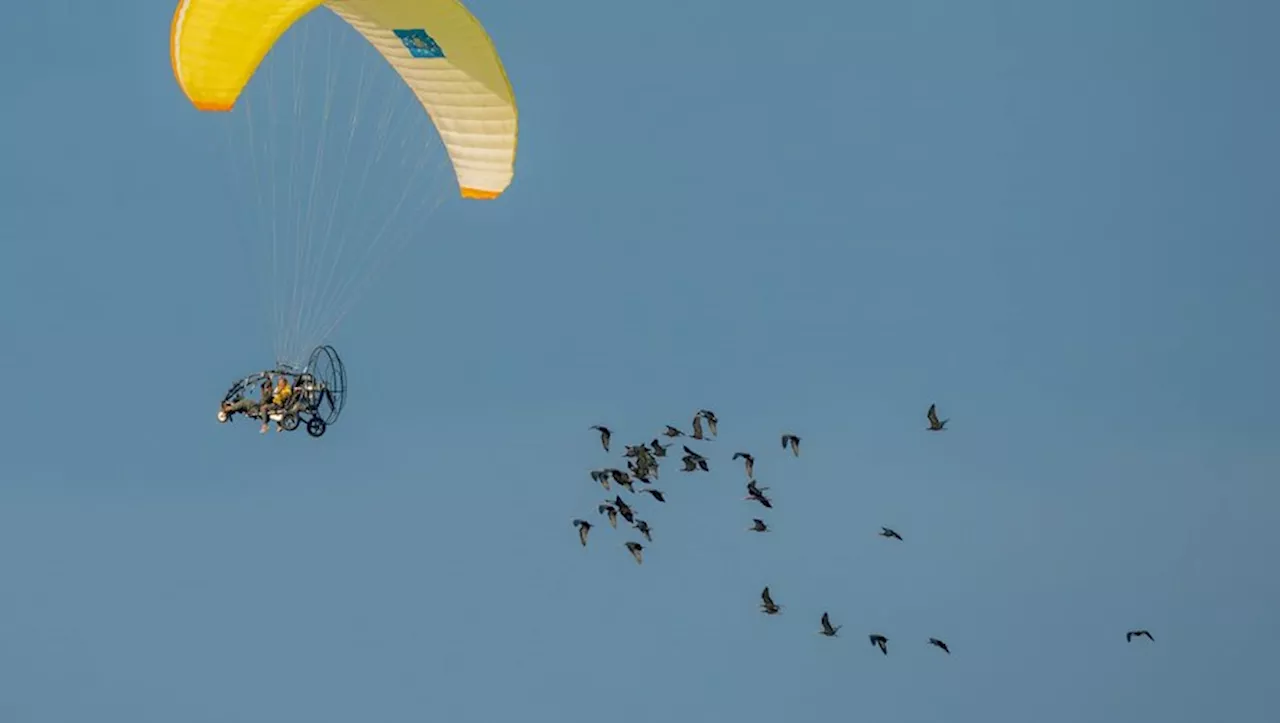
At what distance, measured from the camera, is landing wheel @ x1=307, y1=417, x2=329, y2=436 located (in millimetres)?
83562

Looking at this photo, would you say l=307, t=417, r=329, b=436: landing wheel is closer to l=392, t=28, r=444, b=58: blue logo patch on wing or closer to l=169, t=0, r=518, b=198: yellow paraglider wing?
l=169, t=0, r=518, b=198: yellow paraglider wing

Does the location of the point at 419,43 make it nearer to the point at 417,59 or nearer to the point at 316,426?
the point at 417,59

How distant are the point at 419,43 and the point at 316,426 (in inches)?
362

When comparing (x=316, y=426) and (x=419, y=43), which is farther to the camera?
(x=419, y=43)

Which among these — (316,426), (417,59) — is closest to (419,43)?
(417,59)

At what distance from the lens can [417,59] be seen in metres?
87.5

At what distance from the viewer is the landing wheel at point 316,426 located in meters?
83.6

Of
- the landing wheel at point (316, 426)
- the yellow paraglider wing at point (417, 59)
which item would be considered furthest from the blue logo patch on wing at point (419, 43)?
the landing wheel at point (316, 426)

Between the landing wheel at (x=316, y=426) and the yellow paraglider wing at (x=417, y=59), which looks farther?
the landing wheel at (x=316, y=426)

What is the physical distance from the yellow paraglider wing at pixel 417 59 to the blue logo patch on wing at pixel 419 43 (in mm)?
22

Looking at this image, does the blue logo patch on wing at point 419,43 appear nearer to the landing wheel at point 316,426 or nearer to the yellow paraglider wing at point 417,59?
the yellow paraglider wing at point 417,59

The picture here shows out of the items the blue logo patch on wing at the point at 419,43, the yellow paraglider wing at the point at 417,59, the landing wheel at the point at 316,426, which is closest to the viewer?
the yellow paraglider wing at the point at 417,59

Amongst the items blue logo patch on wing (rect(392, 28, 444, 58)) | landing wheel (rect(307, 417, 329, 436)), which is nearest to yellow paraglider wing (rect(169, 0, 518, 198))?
blue logo patch on wing (rect(392, 28, 444, 58))

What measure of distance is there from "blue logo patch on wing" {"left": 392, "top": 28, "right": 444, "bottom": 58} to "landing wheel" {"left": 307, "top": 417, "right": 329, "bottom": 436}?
29.6 ft
